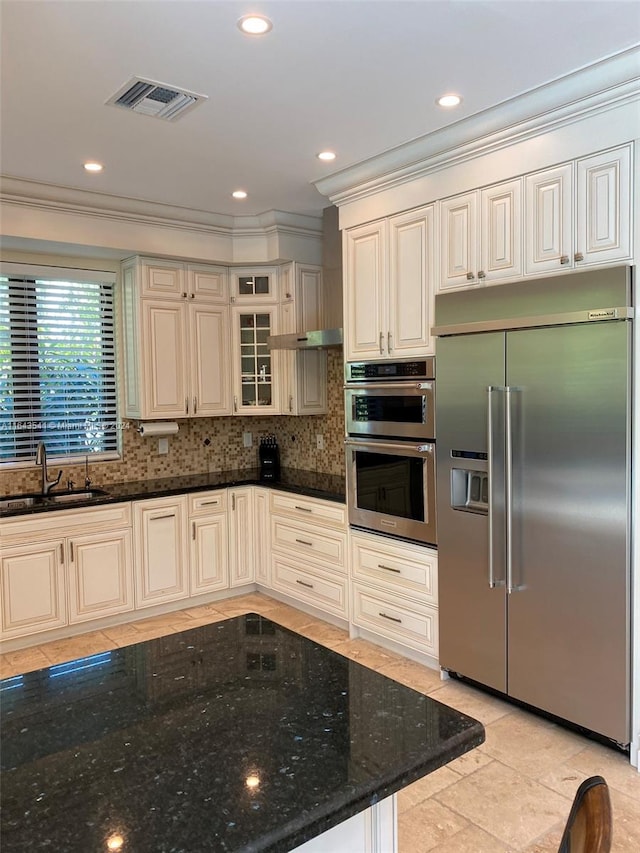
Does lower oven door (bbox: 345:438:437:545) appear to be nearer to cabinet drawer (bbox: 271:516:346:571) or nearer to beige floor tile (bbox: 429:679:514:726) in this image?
cabinet drawer (bbox: 271:516:346:571)

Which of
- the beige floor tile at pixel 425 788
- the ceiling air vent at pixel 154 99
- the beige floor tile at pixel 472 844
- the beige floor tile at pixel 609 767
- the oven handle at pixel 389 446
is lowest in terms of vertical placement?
the beige floor tile at pixel 425 788

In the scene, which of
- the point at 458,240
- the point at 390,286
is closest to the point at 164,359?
the point at 390,286

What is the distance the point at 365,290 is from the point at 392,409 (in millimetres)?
727

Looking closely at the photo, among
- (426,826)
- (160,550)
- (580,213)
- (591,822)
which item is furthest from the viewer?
(160,550)

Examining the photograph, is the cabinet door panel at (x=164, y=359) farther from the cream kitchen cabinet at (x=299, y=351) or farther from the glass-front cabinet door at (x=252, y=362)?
the cream kitchen cabinet at (x=299, y=351)

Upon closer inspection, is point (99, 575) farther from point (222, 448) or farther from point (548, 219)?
point (548, 219)

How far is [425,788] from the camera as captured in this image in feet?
8.21

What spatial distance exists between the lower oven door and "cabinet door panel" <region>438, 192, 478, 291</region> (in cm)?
86

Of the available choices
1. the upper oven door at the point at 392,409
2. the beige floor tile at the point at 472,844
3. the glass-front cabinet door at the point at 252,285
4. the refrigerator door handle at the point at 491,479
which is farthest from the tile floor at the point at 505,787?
the glass-front cabinet door at the point at 252,285

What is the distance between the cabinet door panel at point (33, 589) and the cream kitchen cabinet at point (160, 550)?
1.69ft

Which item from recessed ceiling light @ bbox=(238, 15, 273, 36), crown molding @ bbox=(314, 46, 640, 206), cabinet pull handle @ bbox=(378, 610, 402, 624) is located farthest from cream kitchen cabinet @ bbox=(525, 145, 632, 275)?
cabinet pull handle @ bbox=(378, 610, 402, 624)

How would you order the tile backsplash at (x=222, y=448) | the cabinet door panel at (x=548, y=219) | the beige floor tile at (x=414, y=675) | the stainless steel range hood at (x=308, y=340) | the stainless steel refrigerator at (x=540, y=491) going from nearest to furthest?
the stainless steel refrigerator at (x=540, y=491), the cabinet door panel at (x=548, y=219), the beige floor tile at (x=414, y=675), the stainless steel range hood at (x=308, y=340), the tile backsplash at (x=222, y=448)

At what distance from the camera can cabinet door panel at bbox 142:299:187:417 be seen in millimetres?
4512

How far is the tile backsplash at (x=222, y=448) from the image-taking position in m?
4.67
